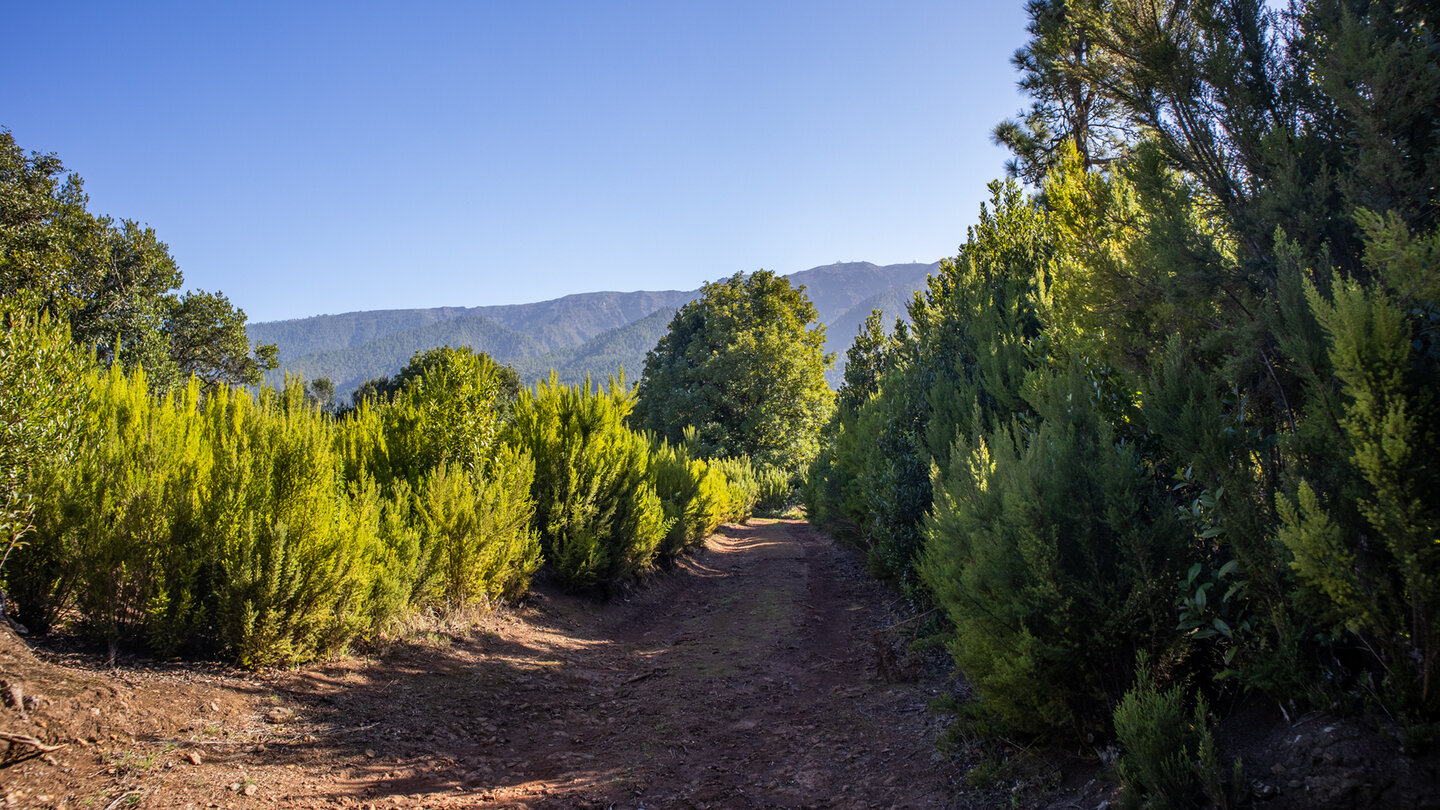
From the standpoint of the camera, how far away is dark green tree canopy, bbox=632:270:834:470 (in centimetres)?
3195

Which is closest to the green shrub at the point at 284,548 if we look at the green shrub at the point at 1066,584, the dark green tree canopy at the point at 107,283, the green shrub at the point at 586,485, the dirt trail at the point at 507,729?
the dirt trail at the point at 507,729

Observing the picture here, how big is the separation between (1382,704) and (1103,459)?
1383mm

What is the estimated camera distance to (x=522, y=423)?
33.0ft

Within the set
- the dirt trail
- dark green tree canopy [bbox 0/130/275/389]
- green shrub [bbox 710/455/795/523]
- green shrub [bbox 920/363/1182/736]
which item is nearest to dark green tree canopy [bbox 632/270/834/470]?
green shrub [bbox 710/455/795/523]

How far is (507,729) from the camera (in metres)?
5.07

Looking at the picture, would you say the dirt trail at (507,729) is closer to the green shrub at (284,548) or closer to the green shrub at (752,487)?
the green shrub at (284,548)

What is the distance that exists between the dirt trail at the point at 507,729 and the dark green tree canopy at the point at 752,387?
23.0 meters

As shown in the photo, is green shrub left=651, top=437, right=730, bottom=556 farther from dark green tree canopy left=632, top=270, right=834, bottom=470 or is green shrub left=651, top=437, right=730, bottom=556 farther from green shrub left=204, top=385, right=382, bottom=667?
dark green tree canopy left=632, top=270, right=834, bottom=470

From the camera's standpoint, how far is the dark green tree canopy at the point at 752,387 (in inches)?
1258

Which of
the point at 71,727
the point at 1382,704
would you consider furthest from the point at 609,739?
the point at 1382,704

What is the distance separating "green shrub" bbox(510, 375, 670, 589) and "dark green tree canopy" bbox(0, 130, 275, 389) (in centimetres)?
1016

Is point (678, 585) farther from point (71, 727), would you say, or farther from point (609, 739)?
point (71, 727)

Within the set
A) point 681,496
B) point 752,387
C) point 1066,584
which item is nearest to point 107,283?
point 681,496

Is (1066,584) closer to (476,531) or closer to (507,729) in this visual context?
(507,729)
